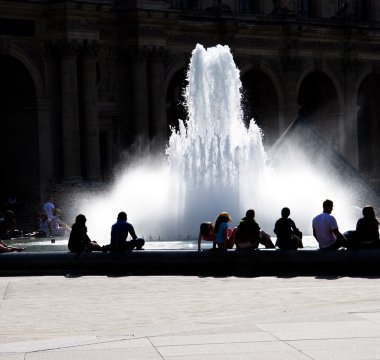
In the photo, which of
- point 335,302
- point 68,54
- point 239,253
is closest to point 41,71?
point 68,54

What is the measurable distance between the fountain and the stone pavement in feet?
28.3

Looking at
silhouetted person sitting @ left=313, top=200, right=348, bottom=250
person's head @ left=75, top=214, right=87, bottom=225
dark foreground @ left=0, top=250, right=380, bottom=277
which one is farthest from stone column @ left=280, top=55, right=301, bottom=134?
silhouetted person sitting @ left=313, top=200, right=348, bottom=250

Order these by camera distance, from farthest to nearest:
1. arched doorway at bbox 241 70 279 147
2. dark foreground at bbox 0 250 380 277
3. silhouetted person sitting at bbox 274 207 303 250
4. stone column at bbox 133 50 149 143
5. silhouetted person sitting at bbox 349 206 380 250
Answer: arched doorway at bbox 241 70 279 147 < stone column at bbox 133 50 149 143 < silhouetted person sitting at bbox 274 207 303 250 < silhouetted person sitting at bbox 349 206 380 250 < dark foreground at bbox 0 250 380 277

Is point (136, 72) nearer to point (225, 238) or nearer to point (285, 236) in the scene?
point (225, 238)

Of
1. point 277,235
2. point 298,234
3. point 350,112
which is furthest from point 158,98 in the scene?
point 277,235

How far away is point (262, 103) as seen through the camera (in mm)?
63438

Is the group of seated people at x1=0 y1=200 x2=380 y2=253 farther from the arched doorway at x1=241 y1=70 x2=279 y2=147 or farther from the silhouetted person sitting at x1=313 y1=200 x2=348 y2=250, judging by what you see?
the arched doorway at x1=241 y1=70 x2=279 y2=147

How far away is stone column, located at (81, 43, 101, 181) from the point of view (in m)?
52.6

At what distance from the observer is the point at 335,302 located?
20781 millimetres

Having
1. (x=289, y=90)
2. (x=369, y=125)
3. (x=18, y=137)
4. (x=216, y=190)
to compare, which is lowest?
(x=216, y=190)

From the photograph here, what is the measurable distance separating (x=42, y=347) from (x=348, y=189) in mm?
23250

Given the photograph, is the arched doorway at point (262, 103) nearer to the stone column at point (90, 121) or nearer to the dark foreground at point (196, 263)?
the stone column at point (90, 121)

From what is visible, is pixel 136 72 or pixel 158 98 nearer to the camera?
pixel 136 72

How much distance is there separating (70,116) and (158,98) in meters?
4.80
